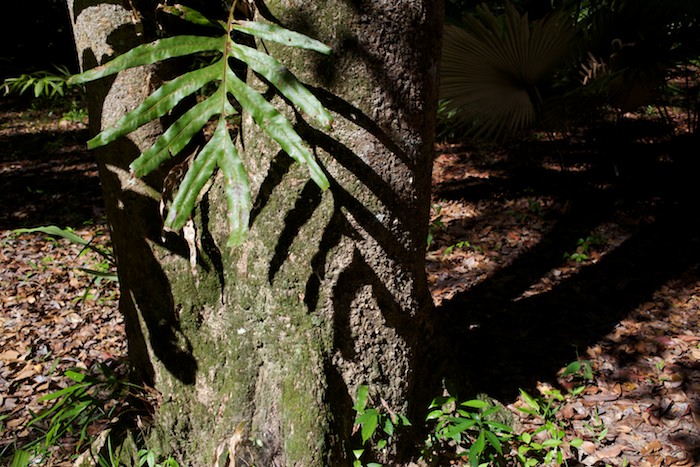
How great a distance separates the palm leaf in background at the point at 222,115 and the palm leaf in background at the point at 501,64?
2.05 m

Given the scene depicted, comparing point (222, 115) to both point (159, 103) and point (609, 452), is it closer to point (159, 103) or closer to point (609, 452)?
point (159, 103)

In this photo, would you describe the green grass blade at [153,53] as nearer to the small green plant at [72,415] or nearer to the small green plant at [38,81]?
the small green plant at [38,81]

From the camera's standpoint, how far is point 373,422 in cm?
200

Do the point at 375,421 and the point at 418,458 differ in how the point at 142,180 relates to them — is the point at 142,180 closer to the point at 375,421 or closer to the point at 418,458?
the point at 375,421

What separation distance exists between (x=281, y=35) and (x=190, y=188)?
19.7 inches

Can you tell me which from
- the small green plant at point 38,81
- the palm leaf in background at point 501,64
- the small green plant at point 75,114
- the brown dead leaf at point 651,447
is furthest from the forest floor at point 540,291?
the small green plant at point 75,114

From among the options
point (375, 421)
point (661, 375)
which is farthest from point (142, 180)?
point (661, 375)

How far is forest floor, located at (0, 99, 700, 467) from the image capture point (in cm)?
264

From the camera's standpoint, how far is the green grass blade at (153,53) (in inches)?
62.4

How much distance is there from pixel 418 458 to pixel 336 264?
914 millimetres

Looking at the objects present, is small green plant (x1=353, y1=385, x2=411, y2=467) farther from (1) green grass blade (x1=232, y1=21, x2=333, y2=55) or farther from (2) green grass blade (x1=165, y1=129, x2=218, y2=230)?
(1) green grass blade (x1=232, y1=21, x2=333, y2=55)

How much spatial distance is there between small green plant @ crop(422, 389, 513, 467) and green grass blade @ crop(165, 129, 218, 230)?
1.27 metres

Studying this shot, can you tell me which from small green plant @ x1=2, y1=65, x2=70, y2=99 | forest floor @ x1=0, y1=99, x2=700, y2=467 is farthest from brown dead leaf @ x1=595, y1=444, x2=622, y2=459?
small green plant @ x1=2, y1=65, x2=70, y2=99

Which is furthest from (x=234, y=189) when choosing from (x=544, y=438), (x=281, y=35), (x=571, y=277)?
(x=571, y=277)
